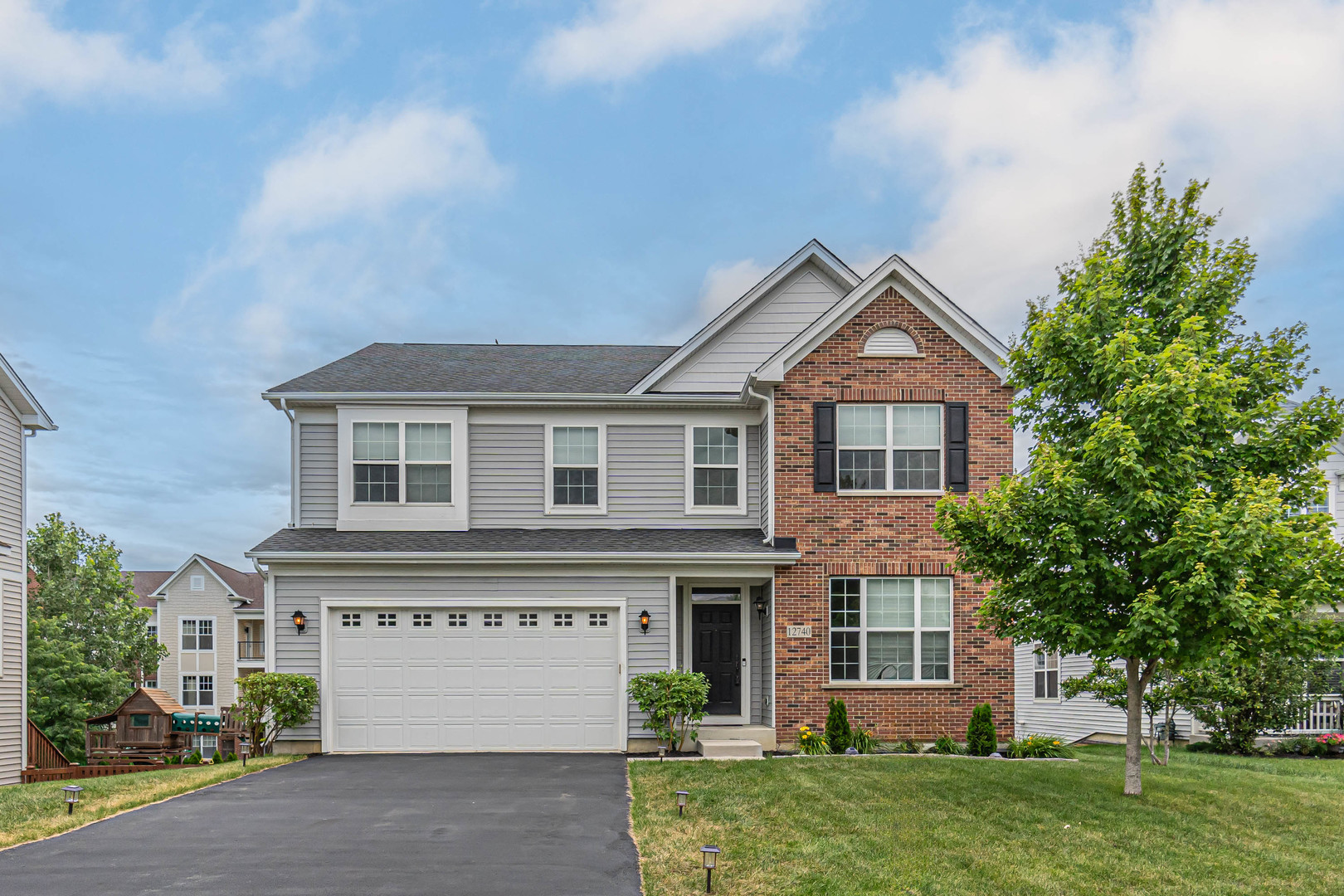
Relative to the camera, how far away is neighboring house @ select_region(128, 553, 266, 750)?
42.6 m

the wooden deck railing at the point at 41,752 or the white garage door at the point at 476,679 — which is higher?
the white garage door at the point at 476,679

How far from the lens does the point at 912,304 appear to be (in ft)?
52.7

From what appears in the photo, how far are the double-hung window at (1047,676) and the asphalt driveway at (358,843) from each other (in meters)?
17.1

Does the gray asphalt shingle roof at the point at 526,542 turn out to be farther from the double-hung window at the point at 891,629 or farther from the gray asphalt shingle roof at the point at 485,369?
the gray asphalt shingle roof at the point at 485,369

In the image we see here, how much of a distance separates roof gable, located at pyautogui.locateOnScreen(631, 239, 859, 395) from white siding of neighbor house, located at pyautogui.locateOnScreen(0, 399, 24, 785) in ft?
39.9

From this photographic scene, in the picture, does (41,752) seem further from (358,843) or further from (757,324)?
(757,324)

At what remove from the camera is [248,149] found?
18188 millimetres

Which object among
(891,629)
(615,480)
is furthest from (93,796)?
(891,629)

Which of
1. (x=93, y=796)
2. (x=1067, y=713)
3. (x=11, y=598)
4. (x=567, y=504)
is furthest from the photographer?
(x=1067, y=713)

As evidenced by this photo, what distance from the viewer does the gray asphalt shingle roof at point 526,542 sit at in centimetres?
1541

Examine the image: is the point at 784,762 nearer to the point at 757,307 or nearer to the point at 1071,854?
the point at 1071,854

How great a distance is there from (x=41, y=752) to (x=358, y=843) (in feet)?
45.3

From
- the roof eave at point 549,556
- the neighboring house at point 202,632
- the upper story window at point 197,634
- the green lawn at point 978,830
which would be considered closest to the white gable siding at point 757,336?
the roof eave at point 549,556

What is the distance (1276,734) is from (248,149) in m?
23.9
